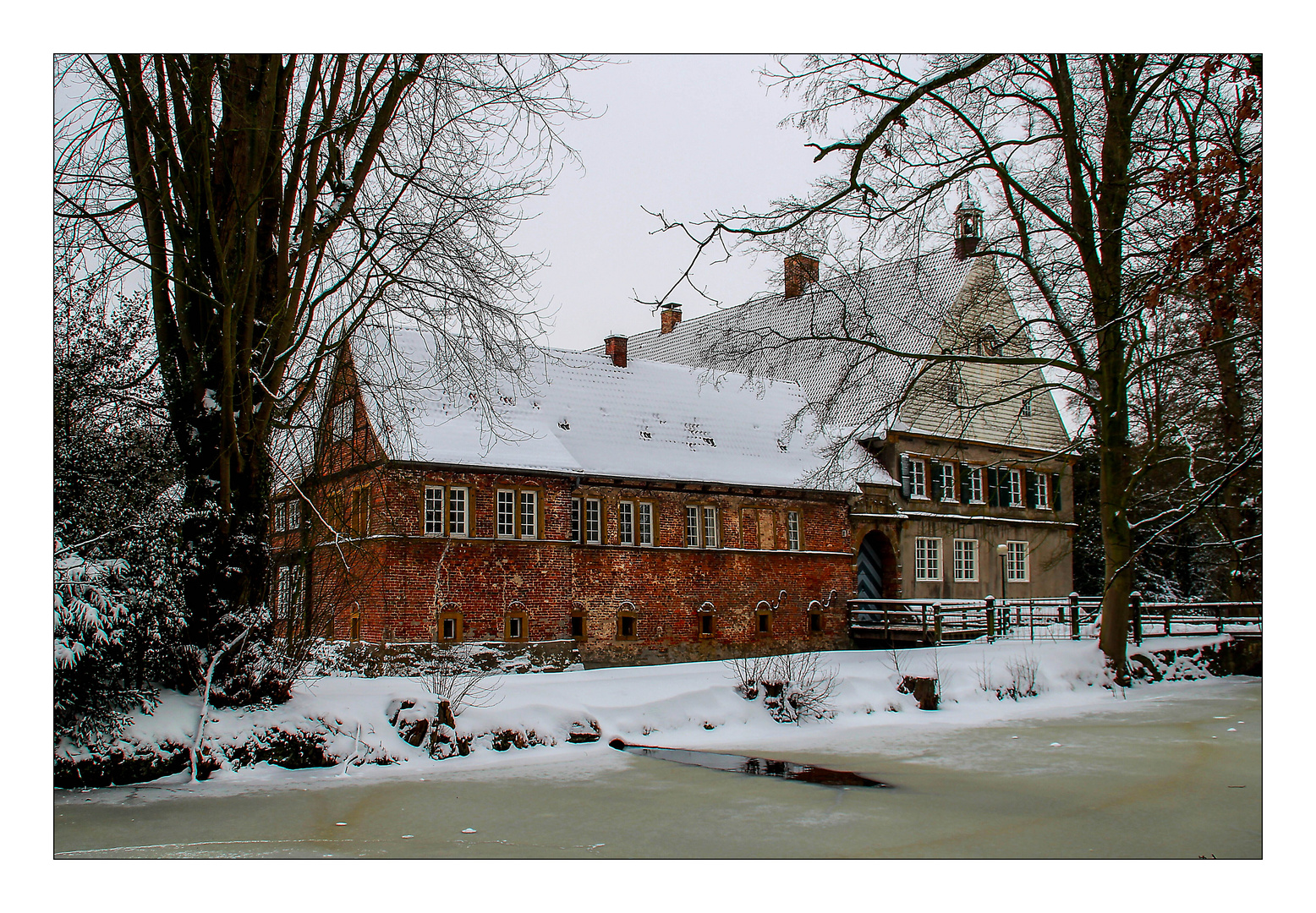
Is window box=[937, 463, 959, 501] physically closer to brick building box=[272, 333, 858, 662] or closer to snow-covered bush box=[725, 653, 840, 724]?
brick building box=[272, 333, 858, 662]

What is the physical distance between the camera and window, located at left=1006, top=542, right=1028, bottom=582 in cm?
3194

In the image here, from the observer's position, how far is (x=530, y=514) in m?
22.7

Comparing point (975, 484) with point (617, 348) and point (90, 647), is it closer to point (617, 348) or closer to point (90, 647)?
point (617, 348)

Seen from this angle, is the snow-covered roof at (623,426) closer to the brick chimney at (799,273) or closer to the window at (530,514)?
the window at (530,514)

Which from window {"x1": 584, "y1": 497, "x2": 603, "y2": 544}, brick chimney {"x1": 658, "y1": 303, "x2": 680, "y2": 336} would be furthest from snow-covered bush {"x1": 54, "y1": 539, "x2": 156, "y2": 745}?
brick chimney {"x1": 658, "y1": 303, "x2": 680, "y2": 336}

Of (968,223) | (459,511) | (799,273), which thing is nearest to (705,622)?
(459,511)

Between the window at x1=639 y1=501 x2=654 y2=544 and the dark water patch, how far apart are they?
42.9 ft

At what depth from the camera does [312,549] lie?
12.0 meters

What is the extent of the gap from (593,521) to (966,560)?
39.6 feet

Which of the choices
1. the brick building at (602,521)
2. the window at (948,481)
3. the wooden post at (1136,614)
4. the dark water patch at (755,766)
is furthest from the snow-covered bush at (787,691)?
the window at (948,481)

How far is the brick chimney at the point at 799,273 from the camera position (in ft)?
42.3

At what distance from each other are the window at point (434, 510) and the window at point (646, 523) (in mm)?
5023

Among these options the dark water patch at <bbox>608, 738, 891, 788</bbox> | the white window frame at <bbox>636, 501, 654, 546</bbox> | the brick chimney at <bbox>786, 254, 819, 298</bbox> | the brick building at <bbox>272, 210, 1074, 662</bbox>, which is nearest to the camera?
the dark water patch at <bbox>608, 738, 891, 788</bbox>

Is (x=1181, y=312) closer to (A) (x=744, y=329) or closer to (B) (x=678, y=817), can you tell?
(A) (x=744, y=329)
